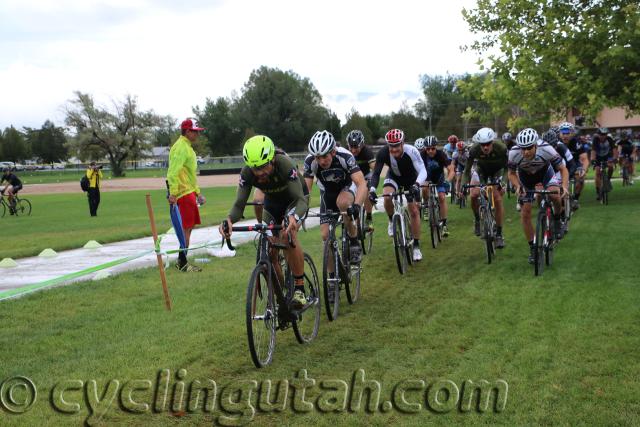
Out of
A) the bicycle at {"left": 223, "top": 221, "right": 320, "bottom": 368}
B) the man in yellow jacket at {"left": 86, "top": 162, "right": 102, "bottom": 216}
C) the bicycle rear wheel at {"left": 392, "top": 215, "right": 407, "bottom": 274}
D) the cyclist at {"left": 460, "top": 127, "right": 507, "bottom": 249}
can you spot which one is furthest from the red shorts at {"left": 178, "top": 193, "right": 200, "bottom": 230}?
the man in yellow jacket at {"left": 86, "top": 162, "right": 102, "bottom": 216}

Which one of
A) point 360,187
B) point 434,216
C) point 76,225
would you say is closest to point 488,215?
point 434,216

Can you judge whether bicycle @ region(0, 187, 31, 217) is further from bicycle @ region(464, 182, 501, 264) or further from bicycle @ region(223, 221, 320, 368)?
bicycle @ region(223, 221, 320, 368)

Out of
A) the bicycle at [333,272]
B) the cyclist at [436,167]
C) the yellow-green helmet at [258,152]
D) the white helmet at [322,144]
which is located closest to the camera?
the yellow-green helmet at [258,152]

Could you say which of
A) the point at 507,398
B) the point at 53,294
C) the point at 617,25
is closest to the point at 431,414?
the point at 507,398

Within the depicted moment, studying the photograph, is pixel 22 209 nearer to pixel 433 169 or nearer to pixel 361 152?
pixel 433 169

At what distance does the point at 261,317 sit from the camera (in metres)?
6.28

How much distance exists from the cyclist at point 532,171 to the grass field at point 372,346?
86cm

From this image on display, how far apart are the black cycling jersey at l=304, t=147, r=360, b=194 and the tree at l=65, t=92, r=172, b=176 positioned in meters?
87.2

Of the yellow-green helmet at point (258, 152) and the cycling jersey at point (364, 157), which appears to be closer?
the yellow-green helmet at point (258, 152)

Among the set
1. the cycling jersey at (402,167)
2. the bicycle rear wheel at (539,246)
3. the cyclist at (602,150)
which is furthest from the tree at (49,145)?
the bicycle rear wheel at (539,246)

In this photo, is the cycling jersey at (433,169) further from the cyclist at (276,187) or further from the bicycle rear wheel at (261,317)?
the bicycle rear wheel at (261,317)

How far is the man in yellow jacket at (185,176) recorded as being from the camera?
11172 millimetres

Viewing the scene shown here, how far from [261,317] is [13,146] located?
5619 inches

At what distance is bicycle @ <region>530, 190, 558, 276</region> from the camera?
10.4 m
